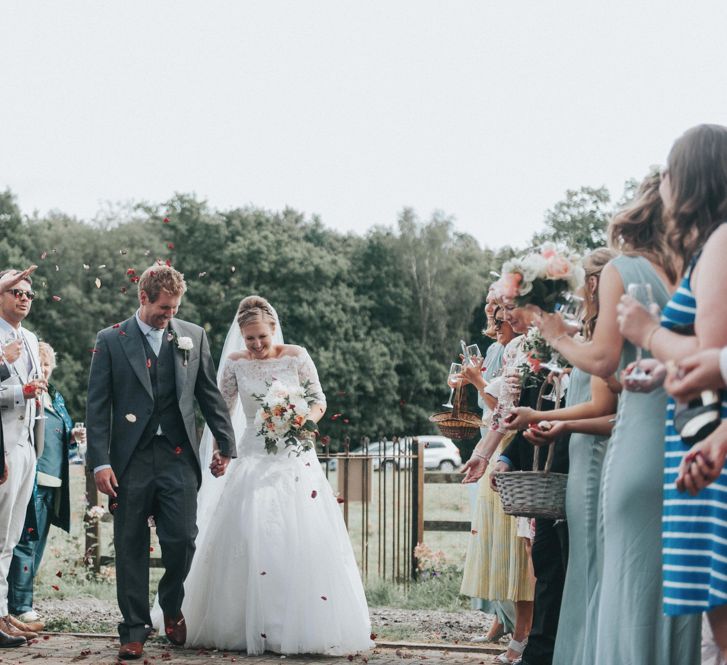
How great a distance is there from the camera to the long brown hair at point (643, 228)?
14.0 ft

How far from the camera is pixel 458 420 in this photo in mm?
7668

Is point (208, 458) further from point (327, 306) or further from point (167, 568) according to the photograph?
point (327, 306)

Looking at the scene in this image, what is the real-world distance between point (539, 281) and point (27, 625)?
208 inches

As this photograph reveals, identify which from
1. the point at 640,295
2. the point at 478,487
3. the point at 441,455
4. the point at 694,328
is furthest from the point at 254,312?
the point at 441,455

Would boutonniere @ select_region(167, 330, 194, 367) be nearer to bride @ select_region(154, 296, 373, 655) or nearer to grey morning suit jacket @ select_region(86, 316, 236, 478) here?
grey morning suit jacket @ select_region(86, 316, 236, 478)

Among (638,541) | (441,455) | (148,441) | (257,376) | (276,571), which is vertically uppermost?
(257,376)

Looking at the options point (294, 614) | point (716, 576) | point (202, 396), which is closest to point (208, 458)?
point (202, 396)

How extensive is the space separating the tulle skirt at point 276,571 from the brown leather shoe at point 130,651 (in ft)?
1.76

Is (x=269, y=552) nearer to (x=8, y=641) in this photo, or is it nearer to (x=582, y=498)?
(x=8, y=641)

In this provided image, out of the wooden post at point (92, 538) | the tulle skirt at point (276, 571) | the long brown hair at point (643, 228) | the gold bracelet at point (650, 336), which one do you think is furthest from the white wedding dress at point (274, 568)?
the gold bracelet at point (650, 336)

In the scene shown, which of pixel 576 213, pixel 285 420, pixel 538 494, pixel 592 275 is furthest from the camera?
pixel 576 213

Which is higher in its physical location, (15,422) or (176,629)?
(15,422)

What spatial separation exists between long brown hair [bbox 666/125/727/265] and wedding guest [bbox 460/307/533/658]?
11.0 feet

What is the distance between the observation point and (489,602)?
8039mm
